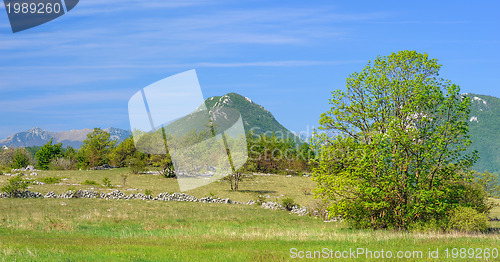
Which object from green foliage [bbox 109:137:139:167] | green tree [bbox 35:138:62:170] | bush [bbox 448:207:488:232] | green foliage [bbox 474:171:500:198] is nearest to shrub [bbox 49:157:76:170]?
green tree [bbox 35:138:62:170]

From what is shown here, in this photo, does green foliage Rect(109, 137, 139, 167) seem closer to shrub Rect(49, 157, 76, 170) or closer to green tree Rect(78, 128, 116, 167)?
green tree Rect(78, 128, 116, 167)

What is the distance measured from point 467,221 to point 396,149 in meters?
5.82

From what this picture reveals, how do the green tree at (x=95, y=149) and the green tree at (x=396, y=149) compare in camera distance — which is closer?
the green tree at (x=396, y=149)

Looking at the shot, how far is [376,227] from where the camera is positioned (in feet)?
92.8

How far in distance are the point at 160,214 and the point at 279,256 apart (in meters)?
23.5

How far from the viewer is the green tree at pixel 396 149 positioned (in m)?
26.6

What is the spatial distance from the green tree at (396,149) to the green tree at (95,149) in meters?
101

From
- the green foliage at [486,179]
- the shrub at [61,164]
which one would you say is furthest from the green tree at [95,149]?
the green foliage at [486,179]

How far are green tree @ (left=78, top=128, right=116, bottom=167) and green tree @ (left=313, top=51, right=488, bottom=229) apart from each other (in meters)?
101

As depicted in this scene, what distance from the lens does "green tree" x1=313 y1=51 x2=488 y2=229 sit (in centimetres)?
2661

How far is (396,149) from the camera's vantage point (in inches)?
1093

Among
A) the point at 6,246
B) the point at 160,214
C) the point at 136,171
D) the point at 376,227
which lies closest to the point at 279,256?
the point at 6,246

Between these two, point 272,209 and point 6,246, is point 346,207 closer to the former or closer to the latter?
point 6,246

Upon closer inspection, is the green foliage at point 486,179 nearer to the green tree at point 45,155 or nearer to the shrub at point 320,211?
the shrub at point 320,211
